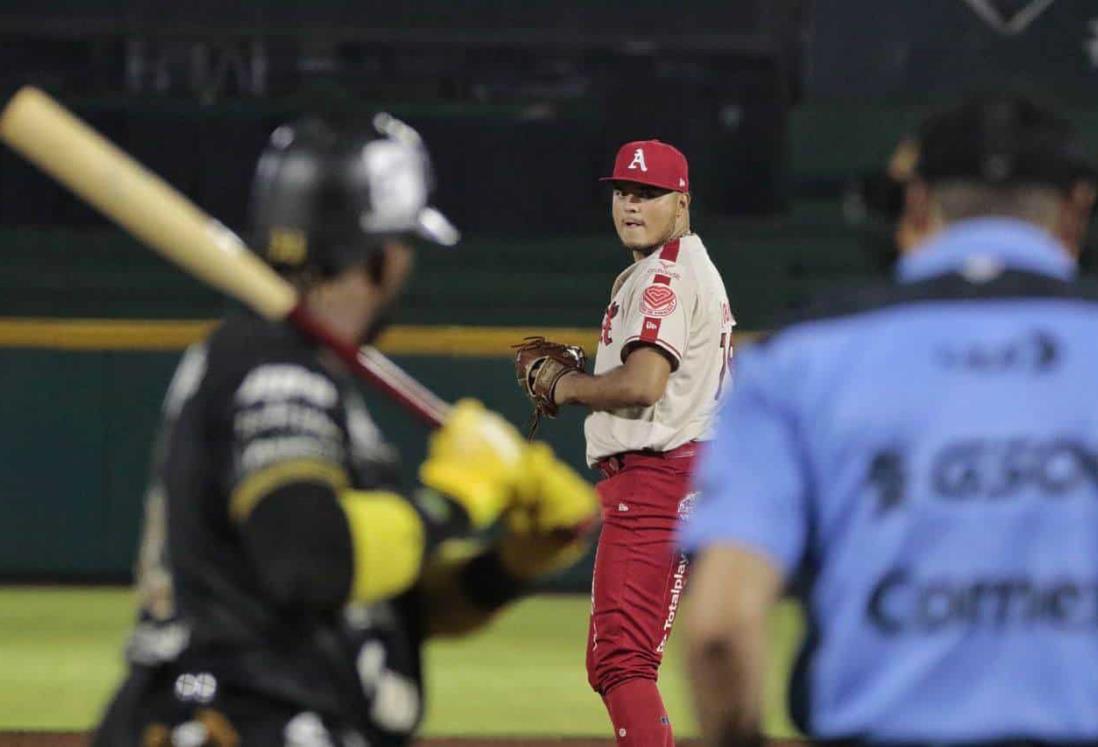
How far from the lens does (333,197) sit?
303 centimetres

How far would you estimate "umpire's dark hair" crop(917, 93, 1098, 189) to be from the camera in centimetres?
248

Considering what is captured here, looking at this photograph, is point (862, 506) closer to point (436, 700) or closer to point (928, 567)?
point (928, 567)

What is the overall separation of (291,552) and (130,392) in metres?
8.71

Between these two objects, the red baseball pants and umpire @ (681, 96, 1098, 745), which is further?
the red baseball pants

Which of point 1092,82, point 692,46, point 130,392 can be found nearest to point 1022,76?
point 1092,82

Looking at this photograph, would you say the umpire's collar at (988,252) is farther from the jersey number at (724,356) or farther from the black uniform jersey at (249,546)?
the jersey number at (724,356)

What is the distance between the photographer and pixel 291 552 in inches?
107

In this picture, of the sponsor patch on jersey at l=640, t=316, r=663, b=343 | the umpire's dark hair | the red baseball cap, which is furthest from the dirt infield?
the umpire's dark hair

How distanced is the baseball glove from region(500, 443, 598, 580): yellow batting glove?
3139 mm

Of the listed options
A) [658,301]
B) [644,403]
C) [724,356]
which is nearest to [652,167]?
[658,301]

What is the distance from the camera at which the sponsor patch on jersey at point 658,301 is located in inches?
239

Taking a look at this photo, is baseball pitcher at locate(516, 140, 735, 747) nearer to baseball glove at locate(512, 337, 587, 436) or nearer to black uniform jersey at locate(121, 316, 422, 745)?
baseball glove at locate(512, 337, 587, 436)

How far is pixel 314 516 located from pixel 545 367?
12.2 ft

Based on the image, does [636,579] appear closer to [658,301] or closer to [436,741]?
[658,301]
